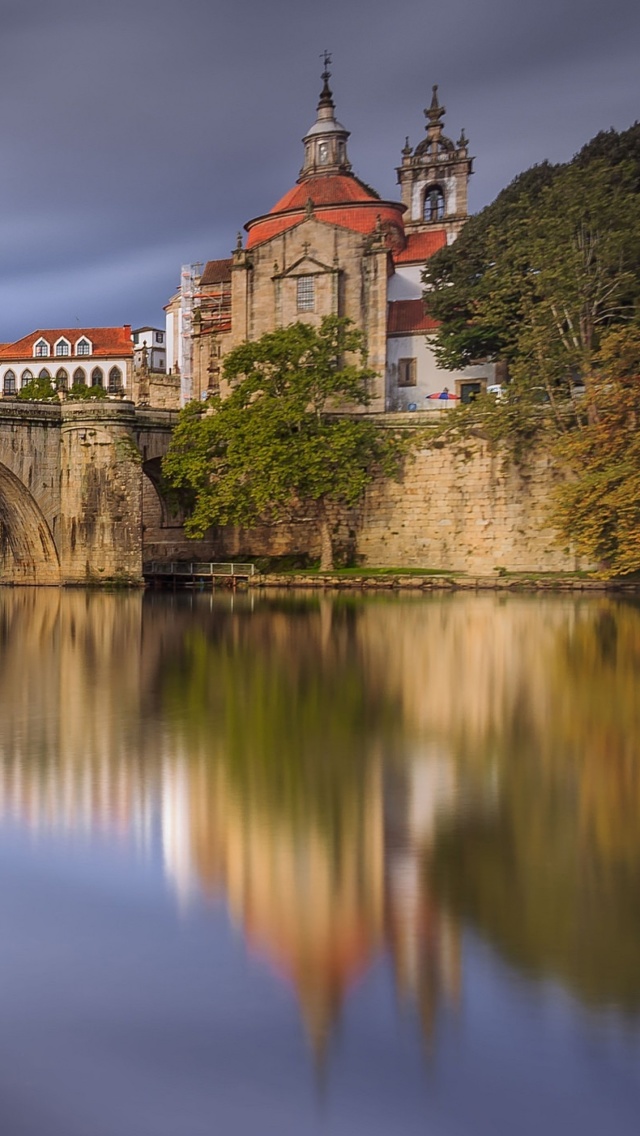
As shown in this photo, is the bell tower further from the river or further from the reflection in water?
the river

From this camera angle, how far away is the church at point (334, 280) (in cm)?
4522

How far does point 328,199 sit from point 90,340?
41075mm

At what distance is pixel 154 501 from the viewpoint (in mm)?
48594

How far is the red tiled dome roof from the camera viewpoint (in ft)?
158

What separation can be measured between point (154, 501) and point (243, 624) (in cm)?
2643

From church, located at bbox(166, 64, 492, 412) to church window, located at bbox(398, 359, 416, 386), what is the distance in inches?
1.8

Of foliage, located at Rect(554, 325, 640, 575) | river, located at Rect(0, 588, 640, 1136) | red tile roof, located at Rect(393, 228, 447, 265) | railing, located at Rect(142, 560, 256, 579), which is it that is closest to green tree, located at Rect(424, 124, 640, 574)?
foliage, located at Rect(554, 325, 640, 575)

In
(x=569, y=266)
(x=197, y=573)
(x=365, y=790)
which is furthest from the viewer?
(x=197, y=573)

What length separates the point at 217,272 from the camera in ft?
183

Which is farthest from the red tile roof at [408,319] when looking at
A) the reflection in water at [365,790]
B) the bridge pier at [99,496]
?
the reflection in water at [365,790]

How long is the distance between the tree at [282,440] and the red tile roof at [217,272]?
16728 mm

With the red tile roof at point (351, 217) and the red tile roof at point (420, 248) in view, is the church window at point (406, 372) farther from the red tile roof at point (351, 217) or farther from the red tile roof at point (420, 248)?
the red tile roof at point (351, 217)

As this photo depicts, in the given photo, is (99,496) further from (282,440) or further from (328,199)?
(328,199)

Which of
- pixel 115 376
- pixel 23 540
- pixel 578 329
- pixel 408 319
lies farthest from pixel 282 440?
pixel 115 376
